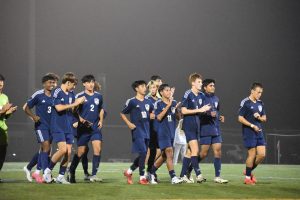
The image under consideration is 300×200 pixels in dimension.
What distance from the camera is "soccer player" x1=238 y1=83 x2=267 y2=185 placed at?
1091cm

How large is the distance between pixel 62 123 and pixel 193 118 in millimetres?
2319

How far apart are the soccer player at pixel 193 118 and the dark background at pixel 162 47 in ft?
43.9

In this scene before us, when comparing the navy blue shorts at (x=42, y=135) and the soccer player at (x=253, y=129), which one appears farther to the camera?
the soccer player at (x=253, y=129)

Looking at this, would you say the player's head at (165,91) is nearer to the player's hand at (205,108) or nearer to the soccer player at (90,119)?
the player's hand at (205,108)

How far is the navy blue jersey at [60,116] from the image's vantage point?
9984mm

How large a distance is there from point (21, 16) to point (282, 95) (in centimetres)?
1362

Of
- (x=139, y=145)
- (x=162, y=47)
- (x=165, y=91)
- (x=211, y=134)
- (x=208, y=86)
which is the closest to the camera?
(x=139, y=145)

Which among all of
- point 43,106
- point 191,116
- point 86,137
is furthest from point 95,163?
point 191,116

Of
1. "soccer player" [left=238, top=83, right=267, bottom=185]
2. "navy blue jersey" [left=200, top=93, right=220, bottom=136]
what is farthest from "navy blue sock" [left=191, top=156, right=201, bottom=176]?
"soccer player" [left=238, top=83, right=267, bottom=185]

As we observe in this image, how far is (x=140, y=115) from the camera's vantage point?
34.4 feet

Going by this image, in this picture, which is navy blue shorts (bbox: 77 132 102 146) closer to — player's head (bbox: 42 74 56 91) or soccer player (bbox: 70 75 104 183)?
soccer player (bbox: 70 75 104 183)

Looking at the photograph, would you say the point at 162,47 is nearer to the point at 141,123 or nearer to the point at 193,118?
the point at 193,118

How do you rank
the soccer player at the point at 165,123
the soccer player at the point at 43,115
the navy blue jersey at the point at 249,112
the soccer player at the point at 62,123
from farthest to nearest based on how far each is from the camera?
the navy blue jersey at the point at 249,112 < the soccer player at the point at 165,123 < the soccer player at the point at 43,115 < the soccer player at the point at 62,123

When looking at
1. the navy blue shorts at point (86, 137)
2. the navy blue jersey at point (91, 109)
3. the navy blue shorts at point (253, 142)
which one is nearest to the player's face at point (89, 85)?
the navy blue jersey at point (91, 109)
